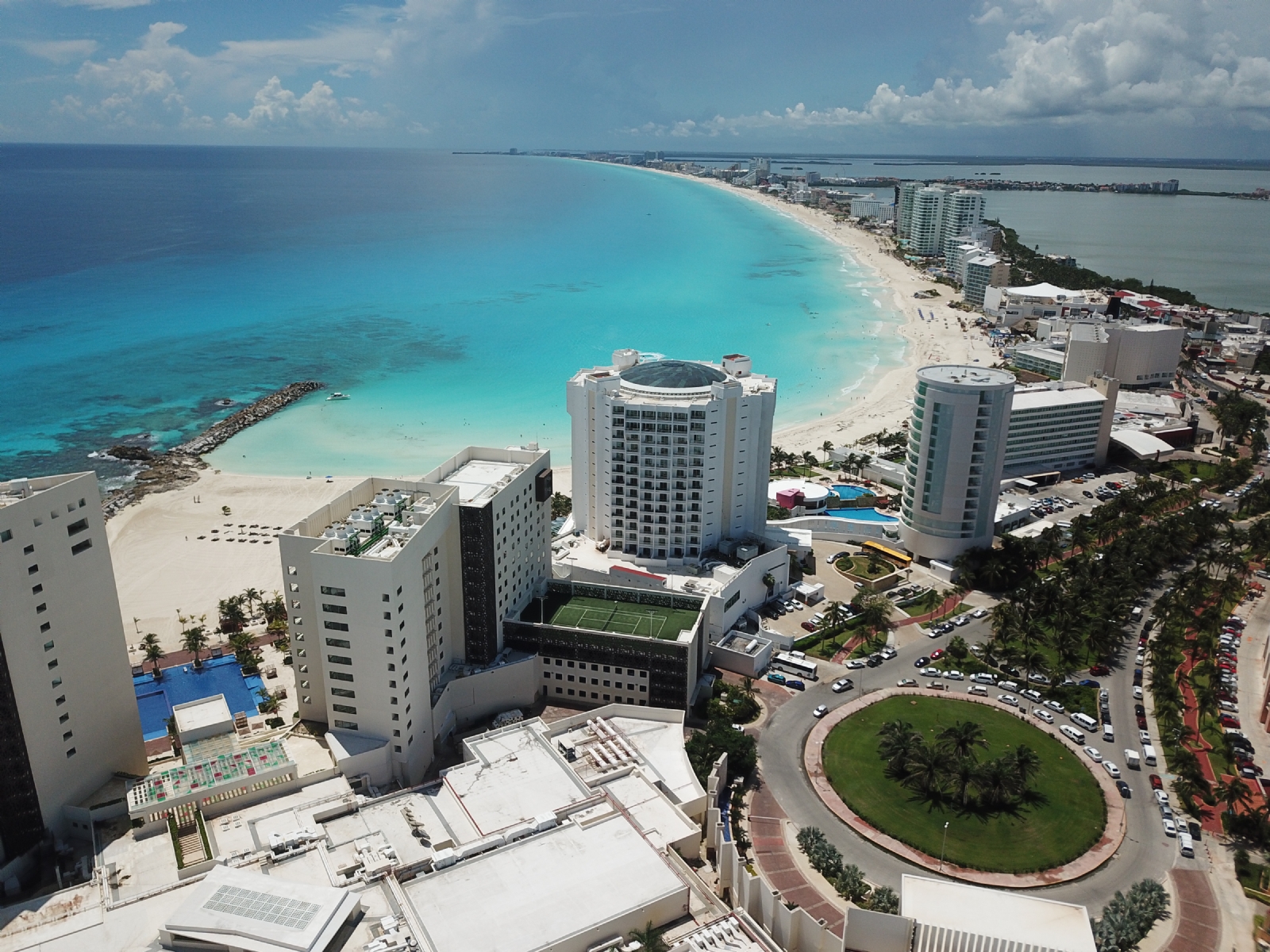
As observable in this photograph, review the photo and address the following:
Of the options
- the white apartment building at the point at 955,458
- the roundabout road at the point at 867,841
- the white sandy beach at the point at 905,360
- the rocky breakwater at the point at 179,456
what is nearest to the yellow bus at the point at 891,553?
the white apartment building at the point at 955,458

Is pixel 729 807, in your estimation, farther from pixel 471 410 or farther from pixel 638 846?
pixel 471 410

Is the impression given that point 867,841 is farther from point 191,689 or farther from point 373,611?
point 191,689

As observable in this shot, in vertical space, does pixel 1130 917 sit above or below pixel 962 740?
below

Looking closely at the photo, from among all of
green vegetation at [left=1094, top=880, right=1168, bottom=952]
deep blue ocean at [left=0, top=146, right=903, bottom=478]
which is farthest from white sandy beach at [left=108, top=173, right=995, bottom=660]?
green vegetation at [left=1094, top=880, right=1168, bottom=952]

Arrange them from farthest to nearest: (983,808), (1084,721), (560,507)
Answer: (560,507) → (1084,721) → (983,808)

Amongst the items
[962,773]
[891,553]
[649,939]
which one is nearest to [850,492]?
[891,553]

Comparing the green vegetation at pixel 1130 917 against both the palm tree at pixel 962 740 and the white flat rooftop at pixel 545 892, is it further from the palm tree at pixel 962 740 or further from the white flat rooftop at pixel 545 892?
the white flat rooftop at pixel 545 892
